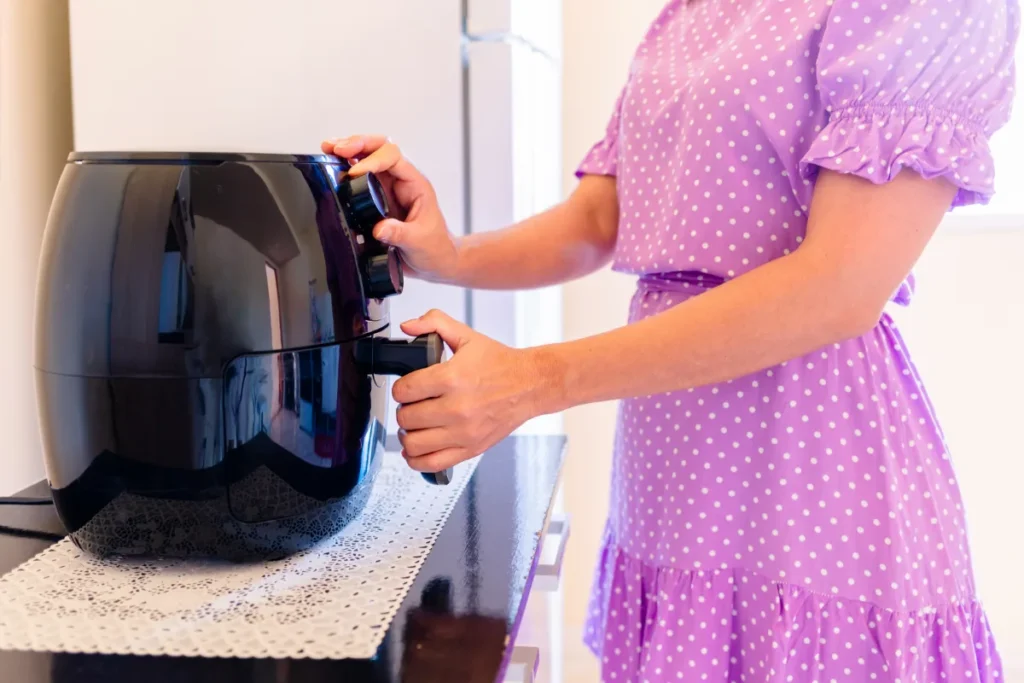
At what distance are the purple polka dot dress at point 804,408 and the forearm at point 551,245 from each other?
16cm

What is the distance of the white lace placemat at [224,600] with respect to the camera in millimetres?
504

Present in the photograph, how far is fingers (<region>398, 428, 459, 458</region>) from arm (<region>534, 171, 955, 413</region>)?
3.0 inches

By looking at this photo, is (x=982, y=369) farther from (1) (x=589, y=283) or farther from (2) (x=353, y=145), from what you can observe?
(2) (x=353, y=145)

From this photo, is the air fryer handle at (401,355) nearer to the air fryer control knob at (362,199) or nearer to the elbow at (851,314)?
the air fryer control knob at (362,199)

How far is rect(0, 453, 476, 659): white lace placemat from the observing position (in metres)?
0.50

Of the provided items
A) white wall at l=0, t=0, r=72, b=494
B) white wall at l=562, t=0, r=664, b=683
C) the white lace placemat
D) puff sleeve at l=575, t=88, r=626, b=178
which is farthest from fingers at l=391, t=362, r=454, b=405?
white wall at l=562, t=0, r=664, b=683

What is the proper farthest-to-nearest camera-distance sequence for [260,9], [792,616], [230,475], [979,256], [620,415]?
[979,256] → [260,9] → [620,415] → [792,616] → [230,475]

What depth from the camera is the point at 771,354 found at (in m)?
0.66

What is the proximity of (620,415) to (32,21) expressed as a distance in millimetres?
777

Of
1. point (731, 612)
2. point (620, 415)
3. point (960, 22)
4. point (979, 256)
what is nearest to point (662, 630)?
point (731, 612)

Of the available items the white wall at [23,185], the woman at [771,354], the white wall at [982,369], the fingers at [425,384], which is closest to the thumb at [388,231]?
the woman at [771,354]

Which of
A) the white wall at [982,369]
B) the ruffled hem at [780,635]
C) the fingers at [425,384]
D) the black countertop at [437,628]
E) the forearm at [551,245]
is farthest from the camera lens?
the white wall at [982,369]

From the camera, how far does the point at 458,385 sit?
1.97ft

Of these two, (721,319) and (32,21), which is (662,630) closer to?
(721,319)
